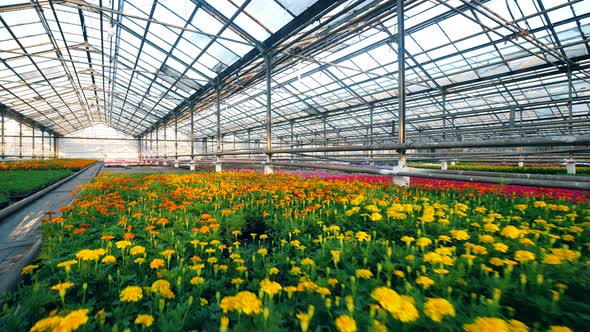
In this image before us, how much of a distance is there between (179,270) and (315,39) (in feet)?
25.7

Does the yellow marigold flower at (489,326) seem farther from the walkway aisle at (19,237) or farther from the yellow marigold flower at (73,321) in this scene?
the walkway aisle at (19,237)

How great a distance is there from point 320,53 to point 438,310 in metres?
9.77

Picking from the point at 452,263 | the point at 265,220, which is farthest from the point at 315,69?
the point at 452,263

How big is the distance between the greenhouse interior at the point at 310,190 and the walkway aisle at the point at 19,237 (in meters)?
0.02

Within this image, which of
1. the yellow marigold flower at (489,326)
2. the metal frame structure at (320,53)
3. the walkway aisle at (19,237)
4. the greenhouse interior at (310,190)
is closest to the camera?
the yellow marigold flower at (489,326)

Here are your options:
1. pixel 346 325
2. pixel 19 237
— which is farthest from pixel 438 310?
pixel 19 237

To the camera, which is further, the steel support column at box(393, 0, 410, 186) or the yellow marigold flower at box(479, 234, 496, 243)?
the steel support column at box(393, 0, 410, 186)

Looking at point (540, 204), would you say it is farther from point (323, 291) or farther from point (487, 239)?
point (323, 291)

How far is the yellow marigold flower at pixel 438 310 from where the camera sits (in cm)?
81

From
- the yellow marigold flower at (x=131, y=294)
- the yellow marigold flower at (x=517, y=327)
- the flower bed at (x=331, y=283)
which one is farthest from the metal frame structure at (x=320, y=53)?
the yellow marigold flower at (x=131, y=294)

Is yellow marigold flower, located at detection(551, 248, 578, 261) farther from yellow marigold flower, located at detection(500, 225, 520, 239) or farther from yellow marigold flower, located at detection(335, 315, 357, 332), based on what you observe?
yellow marigold flower, located at detection(335, 315, 357, 332)

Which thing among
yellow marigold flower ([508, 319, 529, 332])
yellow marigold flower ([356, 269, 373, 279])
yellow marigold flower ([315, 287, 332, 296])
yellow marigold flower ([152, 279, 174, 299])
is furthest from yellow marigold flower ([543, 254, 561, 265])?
yellow marigold flower ([152, 279, 174, 299])

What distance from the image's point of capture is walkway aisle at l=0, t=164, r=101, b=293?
1390mm

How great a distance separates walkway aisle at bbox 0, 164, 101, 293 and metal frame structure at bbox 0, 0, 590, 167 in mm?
4095
